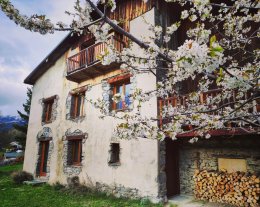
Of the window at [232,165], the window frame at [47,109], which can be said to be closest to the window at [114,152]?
the window at [232,165]

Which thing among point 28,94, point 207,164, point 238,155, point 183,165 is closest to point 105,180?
point 183,165

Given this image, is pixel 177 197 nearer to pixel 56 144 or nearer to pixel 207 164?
pixel 207 164

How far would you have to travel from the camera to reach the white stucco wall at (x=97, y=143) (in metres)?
8.33

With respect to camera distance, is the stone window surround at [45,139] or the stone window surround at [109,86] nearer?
the stone window surround at [109,86]

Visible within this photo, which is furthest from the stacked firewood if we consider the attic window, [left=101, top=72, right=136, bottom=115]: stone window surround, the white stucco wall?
[left=101, top=72, right=136, bottom=115]: stone window surround

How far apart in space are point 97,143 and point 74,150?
7.48 ft

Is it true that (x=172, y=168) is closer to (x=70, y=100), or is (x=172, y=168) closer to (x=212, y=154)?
(x=212, y=154)

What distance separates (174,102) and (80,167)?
Answer: 577cm

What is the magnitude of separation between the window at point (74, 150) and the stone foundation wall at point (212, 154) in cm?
536

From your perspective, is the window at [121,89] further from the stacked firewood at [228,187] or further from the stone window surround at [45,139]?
the stone window surround at [45,139]

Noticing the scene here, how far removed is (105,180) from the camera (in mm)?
9562

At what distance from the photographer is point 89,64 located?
1077cm

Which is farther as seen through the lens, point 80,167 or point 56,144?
point 56,144

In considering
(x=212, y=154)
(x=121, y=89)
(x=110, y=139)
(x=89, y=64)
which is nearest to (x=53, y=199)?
(x=110, y=139)
